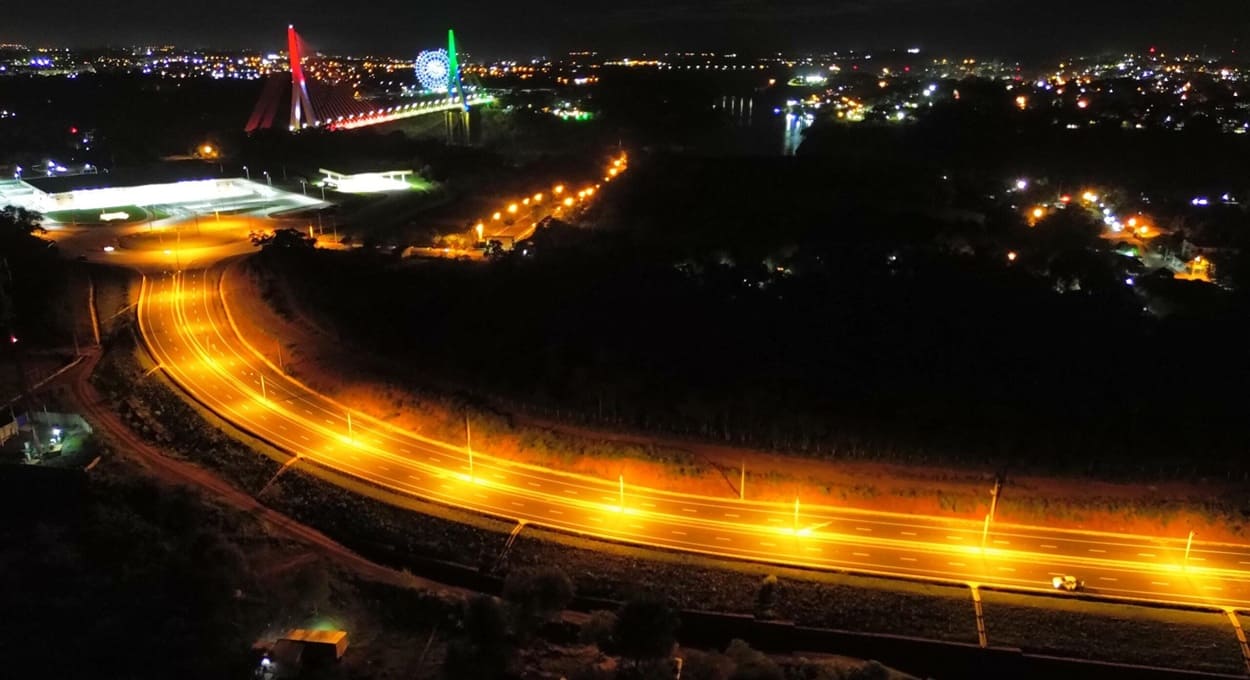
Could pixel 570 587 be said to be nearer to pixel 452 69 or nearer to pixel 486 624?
pixel 486 624

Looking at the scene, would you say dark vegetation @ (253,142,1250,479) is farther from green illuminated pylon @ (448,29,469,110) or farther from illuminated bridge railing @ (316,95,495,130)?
green illuminated pylon @ (448,29,469,110)

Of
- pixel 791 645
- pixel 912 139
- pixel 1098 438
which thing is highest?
pixel 912 139

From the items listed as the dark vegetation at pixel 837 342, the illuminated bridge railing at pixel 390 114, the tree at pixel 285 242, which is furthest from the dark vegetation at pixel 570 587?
the illuminated bridge railing at pixel 390 114

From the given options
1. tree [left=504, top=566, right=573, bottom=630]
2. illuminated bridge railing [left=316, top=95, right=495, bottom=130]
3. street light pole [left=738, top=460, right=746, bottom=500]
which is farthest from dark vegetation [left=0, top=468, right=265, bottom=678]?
illuminated bridge railing [left=316, top=95, right=495, bottom=130]

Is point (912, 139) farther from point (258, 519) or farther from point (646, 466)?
point (258, 519)

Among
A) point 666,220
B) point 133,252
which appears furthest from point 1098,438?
point 133,252

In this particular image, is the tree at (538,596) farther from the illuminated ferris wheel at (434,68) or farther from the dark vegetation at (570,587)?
the illuminated ferris wheel at (434,68)
